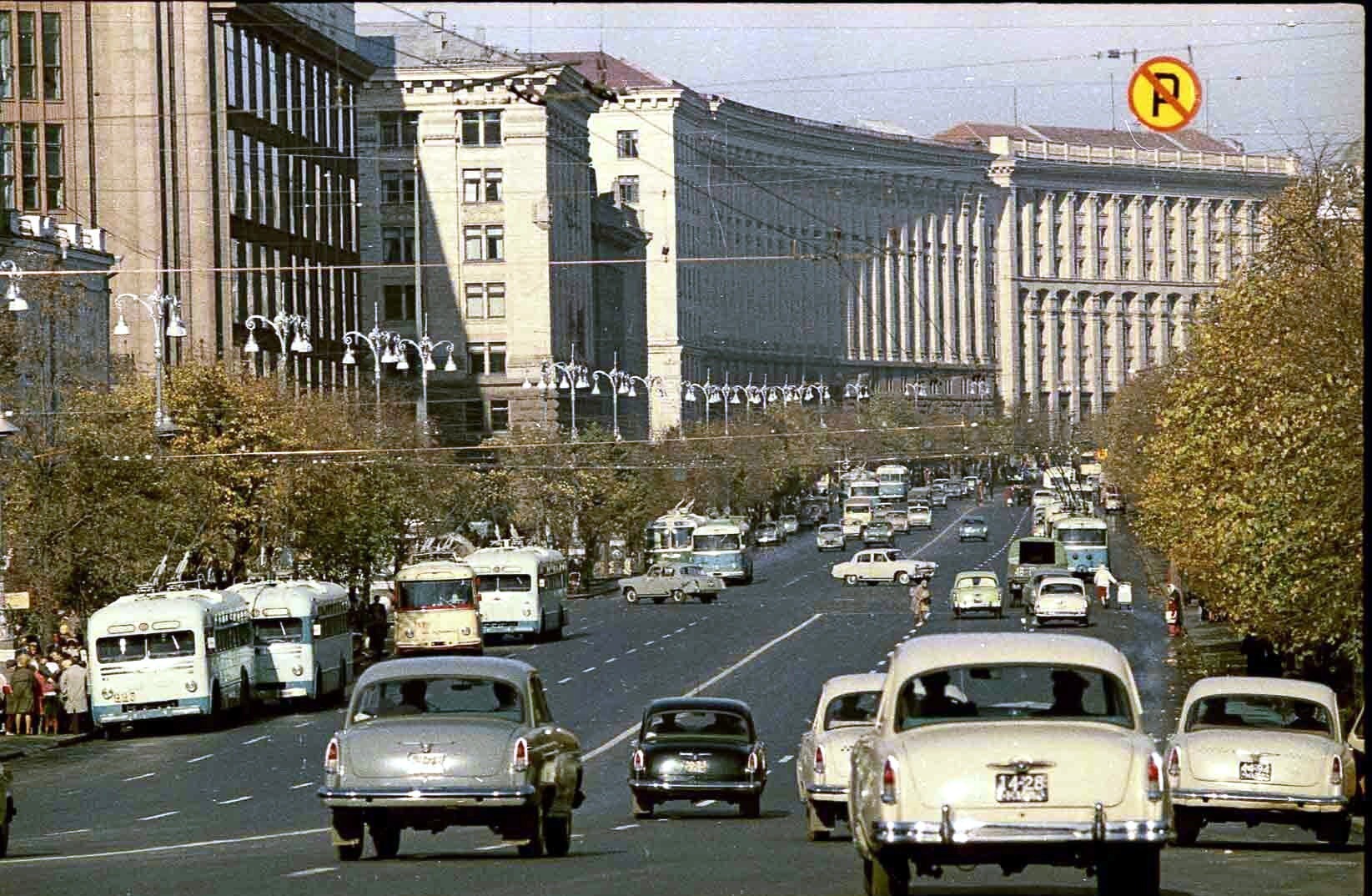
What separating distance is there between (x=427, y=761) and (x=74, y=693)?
109ft

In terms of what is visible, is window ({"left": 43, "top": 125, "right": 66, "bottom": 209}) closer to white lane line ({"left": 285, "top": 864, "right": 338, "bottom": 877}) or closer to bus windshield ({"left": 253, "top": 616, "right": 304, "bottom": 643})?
bus windshield ({"left": 253, "top": 616, "right": 304, "bottom": 643})

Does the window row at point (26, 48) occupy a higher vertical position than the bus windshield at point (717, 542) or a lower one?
higher

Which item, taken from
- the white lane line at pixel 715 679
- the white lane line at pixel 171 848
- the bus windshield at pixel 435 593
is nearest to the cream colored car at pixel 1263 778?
the white lane line at pixel 171 848

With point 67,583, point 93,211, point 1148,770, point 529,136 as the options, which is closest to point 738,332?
point 529,136

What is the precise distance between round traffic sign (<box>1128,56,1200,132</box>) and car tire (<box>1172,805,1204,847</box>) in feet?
23.3

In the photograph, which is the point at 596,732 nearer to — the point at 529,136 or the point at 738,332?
the point at 529,136

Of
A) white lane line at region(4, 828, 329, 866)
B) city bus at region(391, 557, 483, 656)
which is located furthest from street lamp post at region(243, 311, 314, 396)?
white lane line at region(4, 828, 329, 866)

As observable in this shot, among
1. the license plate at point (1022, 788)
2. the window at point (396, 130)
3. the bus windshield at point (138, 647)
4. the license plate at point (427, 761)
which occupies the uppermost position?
the window at point (396, 130)

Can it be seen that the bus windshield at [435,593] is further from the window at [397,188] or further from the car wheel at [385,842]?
the window at [397,188]

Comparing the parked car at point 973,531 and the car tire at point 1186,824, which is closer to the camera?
the car tire at point 1186,824

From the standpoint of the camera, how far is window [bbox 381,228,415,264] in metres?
146

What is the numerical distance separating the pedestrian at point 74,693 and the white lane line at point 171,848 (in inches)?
877

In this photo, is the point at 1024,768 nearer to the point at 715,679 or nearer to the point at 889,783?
the point at 889,783

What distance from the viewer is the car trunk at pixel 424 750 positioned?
78.1ft
